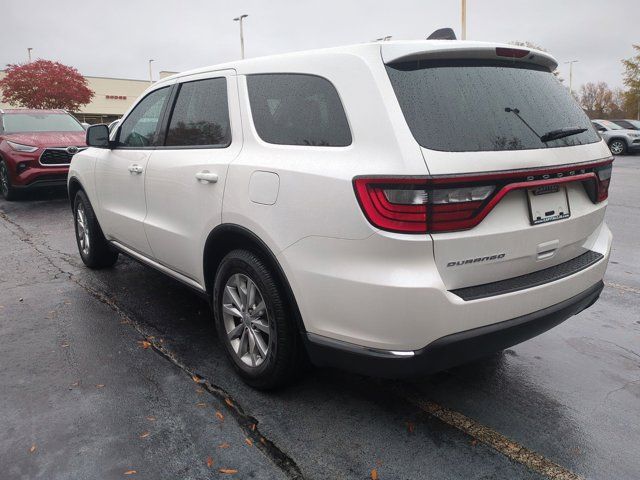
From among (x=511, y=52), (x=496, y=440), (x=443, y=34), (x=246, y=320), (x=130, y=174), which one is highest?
(x=443, y=34)

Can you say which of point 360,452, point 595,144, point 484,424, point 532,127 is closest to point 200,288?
point 360,452

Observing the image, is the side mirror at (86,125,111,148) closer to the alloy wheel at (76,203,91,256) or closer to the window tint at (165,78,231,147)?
the window tint at (165,78,231,147)

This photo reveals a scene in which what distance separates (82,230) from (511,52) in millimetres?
4676

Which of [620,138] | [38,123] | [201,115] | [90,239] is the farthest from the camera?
[620,138]

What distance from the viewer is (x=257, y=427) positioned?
2.75 metres

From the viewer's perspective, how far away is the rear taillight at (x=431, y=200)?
2240 mm

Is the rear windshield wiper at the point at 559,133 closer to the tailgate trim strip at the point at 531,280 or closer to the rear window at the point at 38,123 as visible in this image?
the tailgate trim strip at the point at 531,280

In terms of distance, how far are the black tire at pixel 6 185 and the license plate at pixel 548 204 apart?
33.3ft

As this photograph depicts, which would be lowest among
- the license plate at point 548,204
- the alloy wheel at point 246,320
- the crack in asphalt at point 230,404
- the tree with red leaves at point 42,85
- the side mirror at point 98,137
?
the crack in asphalt at point 230,404

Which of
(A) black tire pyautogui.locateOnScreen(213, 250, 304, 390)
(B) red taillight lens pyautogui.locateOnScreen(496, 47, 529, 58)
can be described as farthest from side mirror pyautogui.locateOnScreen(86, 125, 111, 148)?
(B) red taillight lens pyautogui.locateOnScreen(496, 47, 529, 58)

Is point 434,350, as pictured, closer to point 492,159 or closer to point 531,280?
point 531,280

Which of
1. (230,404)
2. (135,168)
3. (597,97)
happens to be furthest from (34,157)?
(597,97)

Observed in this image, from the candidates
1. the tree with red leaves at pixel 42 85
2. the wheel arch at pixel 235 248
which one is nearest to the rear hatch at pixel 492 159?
the wheel arch at pixel 235 248

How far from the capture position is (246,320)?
10.2 feet
